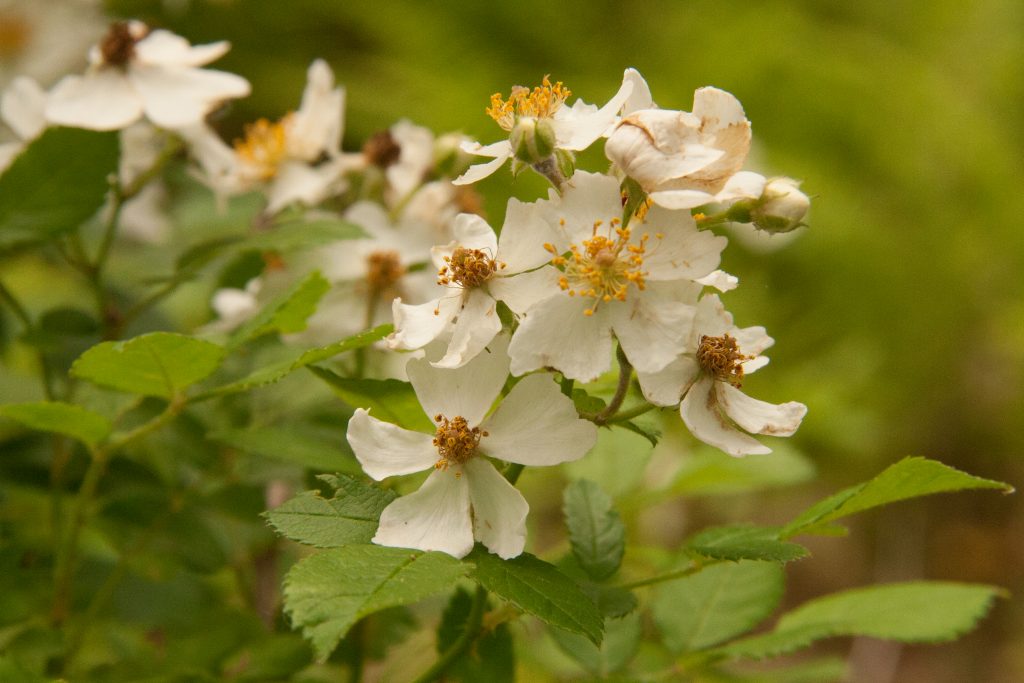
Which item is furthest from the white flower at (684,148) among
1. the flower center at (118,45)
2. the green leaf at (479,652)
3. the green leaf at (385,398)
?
the flower center at (118,45)

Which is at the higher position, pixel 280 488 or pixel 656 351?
pixel 656 351

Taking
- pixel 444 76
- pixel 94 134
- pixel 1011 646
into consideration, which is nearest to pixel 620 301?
pixel 94 134

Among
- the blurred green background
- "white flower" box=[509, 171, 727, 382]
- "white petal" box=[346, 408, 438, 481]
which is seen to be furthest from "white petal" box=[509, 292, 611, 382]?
the blurred green background

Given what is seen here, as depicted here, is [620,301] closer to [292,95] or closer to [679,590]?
[679,590]

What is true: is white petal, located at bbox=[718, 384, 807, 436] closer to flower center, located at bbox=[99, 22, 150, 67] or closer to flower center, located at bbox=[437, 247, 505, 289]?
flower center, located at bbox=[437, 247, 505, 289]

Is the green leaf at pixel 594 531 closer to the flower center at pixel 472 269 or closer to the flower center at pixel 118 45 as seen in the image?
the flower center at pixel 472 269

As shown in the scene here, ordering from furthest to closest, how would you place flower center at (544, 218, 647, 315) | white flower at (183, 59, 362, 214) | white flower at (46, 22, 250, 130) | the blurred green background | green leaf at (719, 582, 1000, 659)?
the blurred green background < white flower at (183, 59, 362, 214) < white flower at (46, 22, 250, 130) < green leaf at (719, 582, 1000, 659) < flower center at (544, 218, 647, 315)
